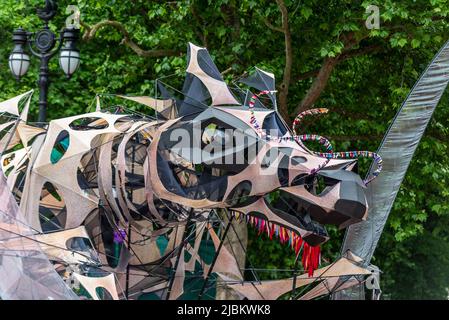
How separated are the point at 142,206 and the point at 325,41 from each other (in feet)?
22.4

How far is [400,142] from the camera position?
15.2m

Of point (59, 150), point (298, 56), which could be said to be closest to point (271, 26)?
point (298, 56)

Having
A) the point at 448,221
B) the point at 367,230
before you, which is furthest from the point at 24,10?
the point at 448,221

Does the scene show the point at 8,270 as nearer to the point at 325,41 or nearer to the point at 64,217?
the point at 64,217

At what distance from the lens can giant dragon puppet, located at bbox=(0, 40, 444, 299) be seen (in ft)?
32.8

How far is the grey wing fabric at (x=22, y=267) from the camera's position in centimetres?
945

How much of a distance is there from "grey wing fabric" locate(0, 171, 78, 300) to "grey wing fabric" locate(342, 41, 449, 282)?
19.9 ft

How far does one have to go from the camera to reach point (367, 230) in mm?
15336

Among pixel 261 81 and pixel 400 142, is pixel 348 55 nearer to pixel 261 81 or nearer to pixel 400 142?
pixel 400 142

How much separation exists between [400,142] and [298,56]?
11.8 ft

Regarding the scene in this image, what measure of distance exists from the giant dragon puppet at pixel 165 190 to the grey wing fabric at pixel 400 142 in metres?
2.73

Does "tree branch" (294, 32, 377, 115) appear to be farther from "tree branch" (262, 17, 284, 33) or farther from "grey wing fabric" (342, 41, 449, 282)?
"grey wing fabric" (342, 41, 449, 282)

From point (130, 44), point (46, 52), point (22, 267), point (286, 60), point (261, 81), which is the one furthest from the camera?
point (130, 44)

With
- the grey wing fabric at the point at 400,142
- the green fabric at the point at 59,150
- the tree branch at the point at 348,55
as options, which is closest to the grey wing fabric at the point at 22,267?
the green fabric at the point at 59,150
